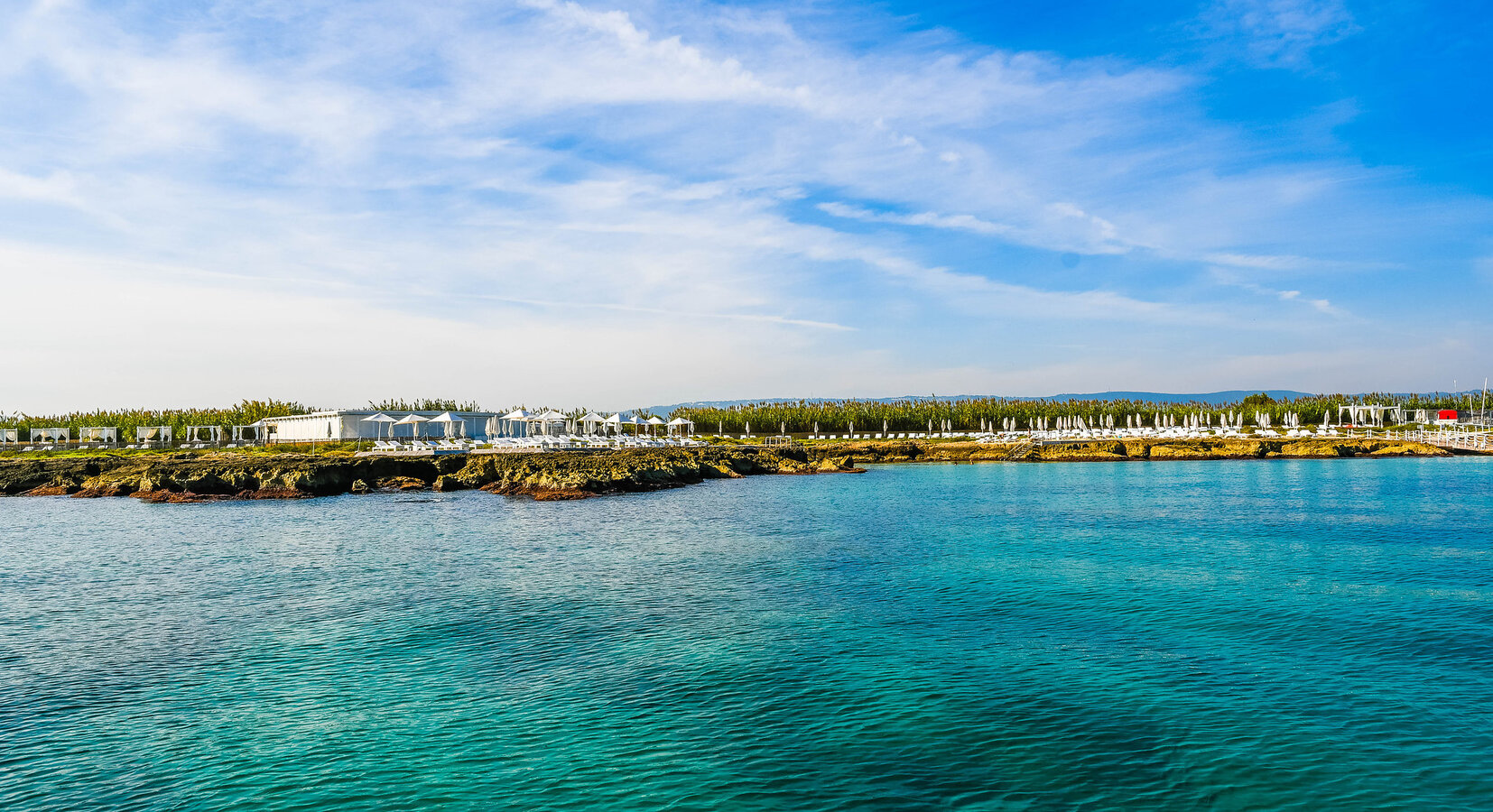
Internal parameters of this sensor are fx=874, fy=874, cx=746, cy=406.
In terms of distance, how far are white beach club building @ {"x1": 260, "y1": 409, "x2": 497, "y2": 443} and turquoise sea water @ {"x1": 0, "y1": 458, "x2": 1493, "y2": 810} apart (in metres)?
46.2

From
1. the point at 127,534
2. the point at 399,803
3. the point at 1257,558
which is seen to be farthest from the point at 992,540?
the point at 127,534

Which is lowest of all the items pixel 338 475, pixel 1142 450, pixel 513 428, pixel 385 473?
pixel 1142 450

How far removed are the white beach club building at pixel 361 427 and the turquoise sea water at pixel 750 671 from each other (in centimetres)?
4625

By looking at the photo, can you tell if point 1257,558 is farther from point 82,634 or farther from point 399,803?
point 82,634

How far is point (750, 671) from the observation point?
44.4 feet

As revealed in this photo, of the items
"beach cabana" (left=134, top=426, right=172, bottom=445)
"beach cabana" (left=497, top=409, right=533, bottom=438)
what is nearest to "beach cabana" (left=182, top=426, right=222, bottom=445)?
"beach cabana" (left=134, top=426, right=172, bottom=445)

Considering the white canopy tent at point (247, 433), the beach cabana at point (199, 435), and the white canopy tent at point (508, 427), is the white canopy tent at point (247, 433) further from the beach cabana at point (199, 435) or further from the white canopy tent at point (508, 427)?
the white canopy tent at point (508, 427)

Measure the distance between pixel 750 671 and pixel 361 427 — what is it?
69.3 meters

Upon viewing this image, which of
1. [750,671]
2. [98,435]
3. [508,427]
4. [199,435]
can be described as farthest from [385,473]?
[98,435]

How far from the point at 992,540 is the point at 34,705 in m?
23.5

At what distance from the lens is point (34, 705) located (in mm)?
12156

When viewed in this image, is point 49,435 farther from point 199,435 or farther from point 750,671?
point 750,671

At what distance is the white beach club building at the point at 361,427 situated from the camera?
7375 cm

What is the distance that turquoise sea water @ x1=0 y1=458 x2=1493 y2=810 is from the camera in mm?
9625
